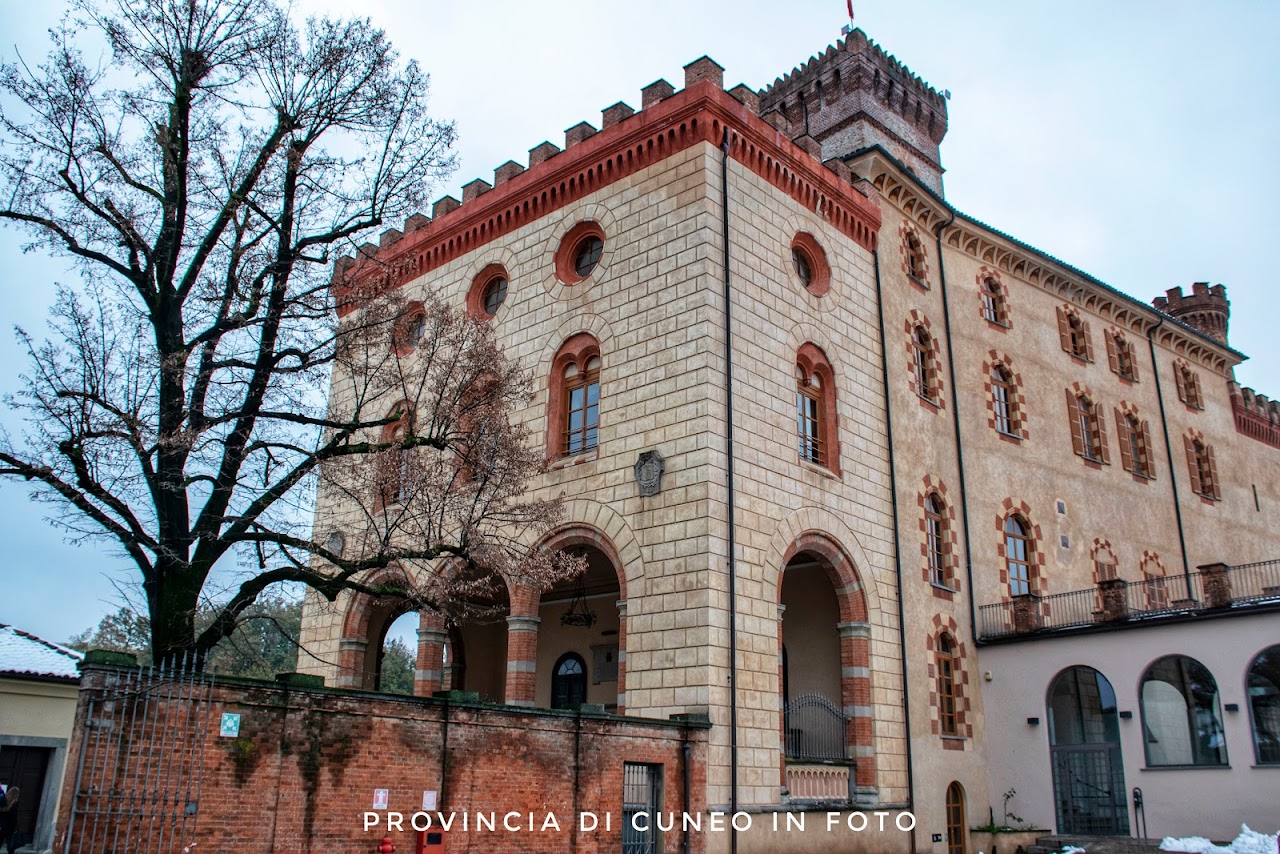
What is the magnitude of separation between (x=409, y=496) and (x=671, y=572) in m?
4.86

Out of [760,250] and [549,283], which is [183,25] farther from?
[760,250]

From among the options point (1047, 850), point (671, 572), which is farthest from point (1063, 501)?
point (671, 572)

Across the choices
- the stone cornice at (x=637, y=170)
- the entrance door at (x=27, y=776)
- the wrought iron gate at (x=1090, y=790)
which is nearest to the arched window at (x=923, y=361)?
the stone cornice at (x=637, y=170)

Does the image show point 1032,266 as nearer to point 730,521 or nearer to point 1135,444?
point 1135,444

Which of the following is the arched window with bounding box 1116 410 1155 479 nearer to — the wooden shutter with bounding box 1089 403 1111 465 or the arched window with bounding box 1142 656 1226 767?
the wooden shutter with bounding box 1089 403 1111 465

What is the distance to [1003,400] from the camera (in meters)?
26.9

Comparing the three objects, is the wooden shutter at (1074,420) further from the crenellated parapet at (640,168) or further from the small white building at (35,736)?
the small white building at (35,736)

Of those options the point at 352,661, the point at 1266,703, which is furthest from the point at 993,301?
the point at 352,661

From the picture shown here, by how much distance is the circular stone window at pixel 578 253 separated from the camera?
21.7 m

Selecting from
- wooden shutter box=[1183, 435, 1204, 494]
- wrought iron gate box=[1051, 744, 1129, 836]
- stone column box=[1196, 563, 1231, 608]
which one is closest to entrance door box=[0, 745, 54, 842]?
wrought iron gate box=[1051, 744, 1129, 836]

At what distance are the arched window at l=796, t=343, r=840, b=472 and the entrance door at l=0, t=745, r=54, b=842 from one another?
14374 millimetres

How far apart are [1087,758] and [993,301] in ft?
40.2

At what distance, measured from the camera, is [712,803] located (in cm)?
1630

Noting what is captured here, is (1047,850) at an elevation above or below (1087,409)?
below
